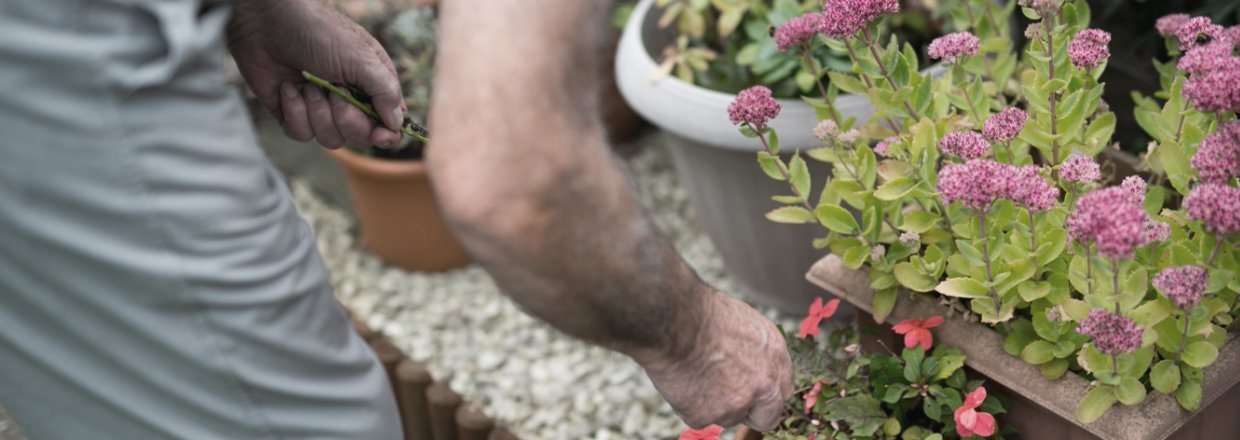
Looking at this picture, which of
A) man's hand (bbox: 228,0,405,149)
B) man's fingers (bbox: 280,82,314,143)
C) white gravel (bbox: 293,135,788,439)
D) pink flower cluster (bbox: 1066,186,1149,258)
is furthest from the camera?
white gravel (bbox: 293,135,788,439)

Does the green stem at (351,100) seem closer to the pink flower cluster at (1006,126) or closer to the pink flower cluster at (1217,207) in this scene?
the pink flower cluster at (1006,126)

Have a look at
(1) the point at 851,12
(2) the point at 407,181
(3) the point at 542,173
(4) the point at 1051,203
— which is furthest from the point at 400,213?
(3) the point at 542,173

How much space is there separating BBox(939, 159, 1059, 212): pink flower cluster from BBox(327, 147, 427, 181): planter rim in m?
1.80

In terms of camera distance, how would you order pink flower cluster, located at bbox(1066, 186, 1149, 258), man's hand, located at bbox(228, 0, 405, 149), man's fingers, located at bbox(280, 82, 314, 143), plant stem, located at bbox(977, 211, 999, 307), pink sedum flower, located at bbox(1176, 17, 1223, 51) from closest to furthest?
pink flower cluster, located at bbox(1066, 186, 1149, 258)
plant stem, located at bbox(977, 211, 999, 307)
pink sedum flower, located at bbox(1176, 17, 1223, 51)
man's hand, located at bbox(228, 0, 405, 149)
man's fingers, located at bbox(280, 82, 314, 143)

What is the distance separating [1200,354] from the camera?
1.48 m

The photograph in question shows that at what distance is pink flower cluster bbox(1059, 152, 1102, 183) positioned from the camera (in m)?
1.47

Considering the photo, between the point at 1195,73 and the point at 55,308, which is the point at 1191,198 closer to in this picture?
the point at 1195,73

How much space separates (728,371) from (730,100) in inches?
38.7

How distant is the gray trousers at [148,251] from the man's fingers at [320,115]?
1.08ft

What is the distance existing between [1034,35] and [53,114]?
1.19 m

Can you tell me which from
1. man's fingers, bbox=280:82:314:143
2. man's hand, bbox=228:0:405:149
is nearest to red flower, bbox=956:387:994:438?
man's hand, bbox=228:0:405:149

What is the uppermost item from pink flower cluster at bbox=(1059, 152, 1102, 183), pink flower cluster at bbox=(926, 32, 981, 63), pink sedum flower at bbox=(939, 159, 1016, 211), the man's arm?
the man's arm

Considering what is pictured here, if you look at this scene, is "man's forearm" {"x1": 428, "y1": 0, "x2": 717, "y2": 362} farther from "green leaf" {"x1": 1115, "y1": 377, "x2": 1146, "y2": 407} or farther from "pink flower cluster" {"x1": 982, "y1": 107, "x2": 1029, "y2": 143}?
"green leaf" {"x1": 1115, "y1": 377, "x2": 1146, "y2": 407}

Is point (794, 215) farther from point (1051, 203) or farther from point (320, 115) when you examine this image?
point (320, 115)
